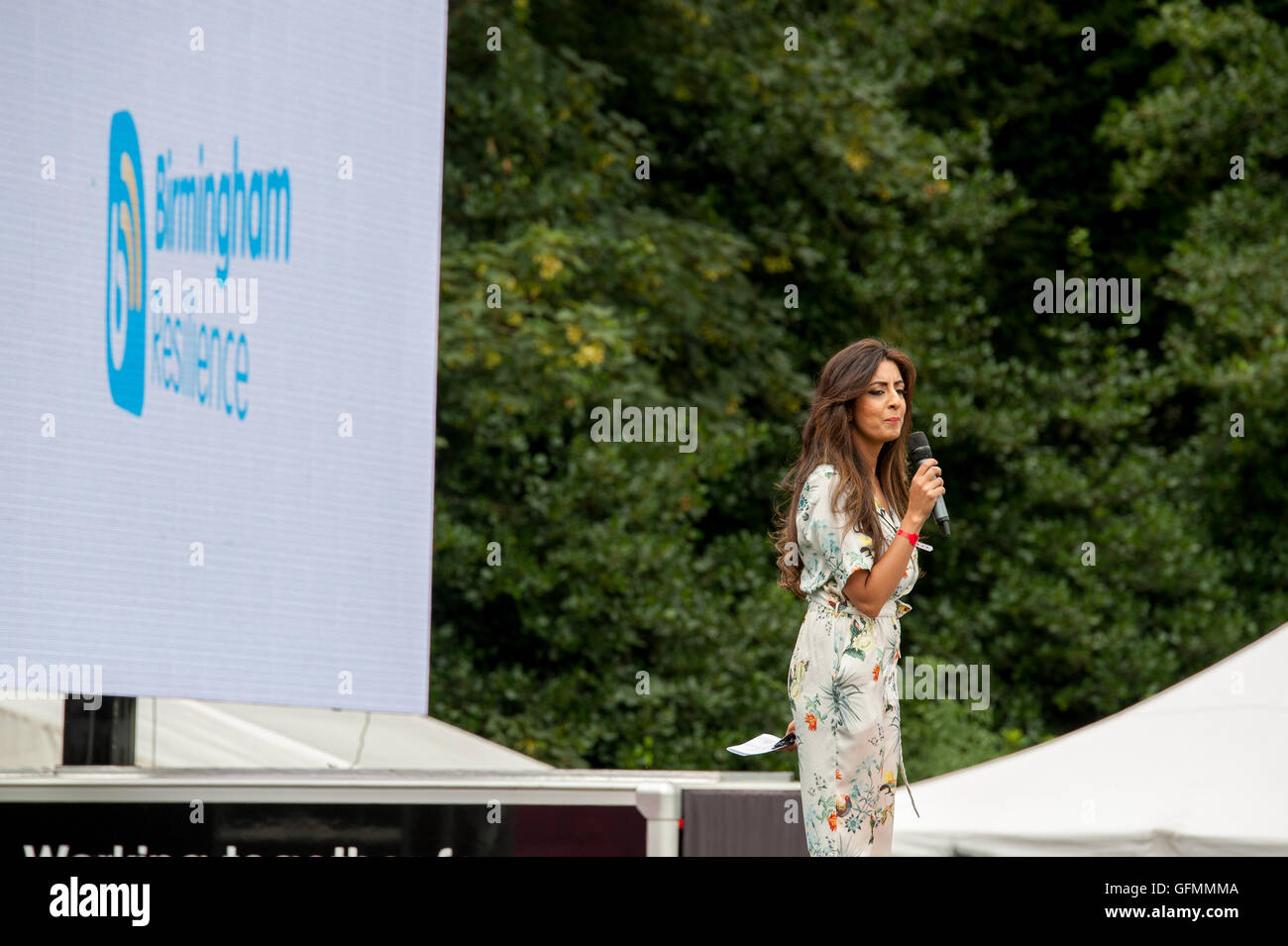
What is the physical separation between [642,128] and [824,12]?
2042 millimetres

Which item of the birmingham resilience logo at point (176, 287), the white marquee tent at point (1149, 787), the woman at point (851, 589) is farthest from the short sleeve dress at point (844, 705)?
the birmingham resilience logo at point (176, 287)

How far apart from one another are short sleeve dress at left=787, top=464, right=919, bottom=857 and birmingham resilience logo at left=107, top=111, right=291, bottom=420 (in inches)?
104

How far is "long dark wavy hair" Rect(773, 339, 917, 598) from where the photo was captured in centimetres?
288

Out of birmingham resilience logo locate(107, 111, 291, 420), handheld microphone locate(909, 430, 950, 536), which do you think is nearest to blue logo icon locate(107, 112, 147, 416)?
birmingham resilience logo locate(107, 111, 291, 420)

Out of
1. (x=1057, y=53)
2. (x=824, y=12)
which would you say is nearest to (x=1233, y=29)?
(x=1057, y=53)

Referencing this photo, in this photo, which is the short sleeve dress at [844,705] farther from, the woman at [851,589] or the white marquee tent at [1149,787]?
the white marquee tent at [1149,787]

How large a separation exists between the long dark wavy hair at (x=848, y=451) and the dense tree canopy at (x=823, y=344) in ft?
21.0

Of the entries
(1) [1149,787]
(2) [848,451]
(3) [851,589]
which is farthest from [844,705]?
(1) [1149,787]

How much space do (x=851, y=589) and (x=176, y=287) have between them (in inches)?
113

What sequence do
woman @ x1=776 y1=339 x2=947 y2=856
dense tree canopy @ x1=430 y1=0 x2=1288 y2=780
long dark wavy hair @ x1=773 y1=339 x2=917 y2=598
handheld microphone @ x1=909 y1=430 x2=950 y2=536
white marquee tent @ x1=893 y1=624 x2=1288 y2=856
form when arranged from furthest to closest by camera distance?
dense tree canopy @ x1=430 y1=0 x2=1288 y2=780, white marquee tent @ x1=893 y1=624 x2=1288 y2=856, handheld microphone @ x1=909 y1=430 x2=950 y2=536, long dark wavy hair @ x1=773 y1=339 x2=917 y2=598, woman @ x1=776 y1=339 x2=947 y2=856

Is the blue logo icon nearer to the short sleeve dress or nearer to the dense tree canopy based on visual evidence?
the short sleeve dress

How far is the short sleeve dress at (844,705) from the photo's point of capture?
2770 mm

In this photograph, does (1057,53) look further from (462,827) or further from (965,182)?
Result: (462,827)

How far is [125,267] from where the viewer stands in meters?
4.90
